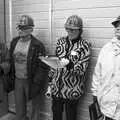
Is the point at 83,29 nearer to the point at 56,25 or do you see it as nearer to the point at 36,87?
the point at 56,25

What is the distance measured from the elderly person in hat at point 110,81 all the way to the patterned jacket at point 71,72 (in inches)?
16.1

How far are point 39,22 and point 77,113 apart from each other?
163 centimetres

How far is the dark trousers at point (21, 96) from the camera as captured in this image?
312cm

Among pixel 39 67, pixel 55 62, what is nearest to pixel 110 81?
pixel 55 62

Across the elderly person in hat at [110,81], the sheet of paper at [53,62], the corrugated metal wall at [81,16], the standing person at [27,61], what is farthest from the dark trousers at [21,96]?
the elderly person in hat at [110,81]

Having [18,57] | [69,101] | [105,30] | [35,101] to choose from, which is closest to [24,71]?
[18,57]

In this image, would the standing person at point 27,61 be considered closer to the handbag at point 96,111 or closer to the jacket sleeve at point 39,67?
the jacket sleeve at point 39,67

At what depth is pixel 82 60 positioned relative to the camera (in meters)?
2.66

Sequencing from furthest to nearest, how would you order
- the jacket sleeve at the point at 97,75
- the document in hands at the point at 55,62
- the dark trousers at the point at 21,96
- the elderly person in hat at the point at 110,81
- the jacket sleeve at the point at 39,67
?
the dark trousers at the point at 21,96 < the jacket sleeve at the point at 39,67 < the document in hands at the point at 55,62 < the jacket sleeve at the point at 97,75 < the elderly person in hat at the point at 110,81

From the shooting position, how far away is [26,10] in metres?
3.62

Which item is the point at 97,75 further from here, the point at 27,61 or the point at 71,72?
the point at 27,61

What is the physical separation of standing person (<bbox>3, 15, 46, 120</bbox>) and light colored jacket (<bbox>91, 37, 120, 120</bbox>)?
1.06 metres

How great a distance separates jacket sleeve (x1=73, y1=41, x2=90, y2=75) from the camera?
2614 mm

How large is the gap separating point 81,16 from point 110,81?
125cm
